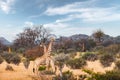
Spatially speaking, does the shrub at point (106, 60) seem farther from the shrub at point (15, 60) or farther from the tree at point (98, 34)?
the tree at point (98, 34)

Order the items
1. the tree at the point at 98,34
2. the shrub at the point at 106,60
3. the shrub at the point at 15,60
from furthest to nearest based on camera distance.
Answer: the tree at the point at 98,34 → the shrub at the point at 15,60 → the shrub at the point at 106,60

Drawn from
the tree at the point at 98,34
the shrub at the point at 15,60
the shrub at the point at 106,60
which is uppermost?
the tree at the point at 98,34

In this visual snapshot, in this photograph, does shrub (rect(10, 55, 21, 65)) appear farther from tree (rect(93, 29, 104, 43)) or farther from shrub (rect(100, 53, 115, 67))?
tree (rect(93, 29, 104, 43))

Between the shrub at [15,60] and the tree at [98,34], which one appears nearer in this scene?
the shrub at [15,60]

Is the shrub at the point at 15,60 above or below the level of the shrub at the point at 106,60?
above

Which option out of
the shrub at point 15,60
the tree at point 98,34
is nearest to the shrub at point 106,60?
the shrub at point 15,60

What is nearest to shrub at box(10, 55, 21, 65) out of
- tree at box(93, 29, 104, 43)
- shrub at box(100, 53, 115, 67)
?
shrub at box(100, 53, 115, 67)

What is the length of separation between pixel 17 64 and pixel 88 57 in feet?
27.6

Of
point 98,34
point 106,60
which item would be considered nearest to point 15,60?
point 106,60

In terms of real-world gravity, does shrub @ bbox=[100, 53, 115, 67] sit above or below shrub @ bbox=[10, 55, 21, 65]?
below

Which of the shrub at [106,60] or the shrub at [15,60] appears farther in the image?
the shrub at [15,60]

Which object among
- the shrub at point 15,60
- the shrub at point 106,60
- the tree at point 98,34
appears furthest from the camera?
the tree at point 98,34

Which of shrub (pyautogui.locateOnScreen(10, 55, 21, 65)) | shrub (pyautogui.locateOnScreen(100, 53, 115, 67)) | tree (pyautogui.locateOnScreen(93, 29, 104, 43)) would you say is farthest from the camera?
tree (pyautogui.locateOnScreen(93, 29, 104, 43))

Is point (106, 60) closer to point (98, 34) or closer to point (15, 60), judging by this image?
point (15, 60)
